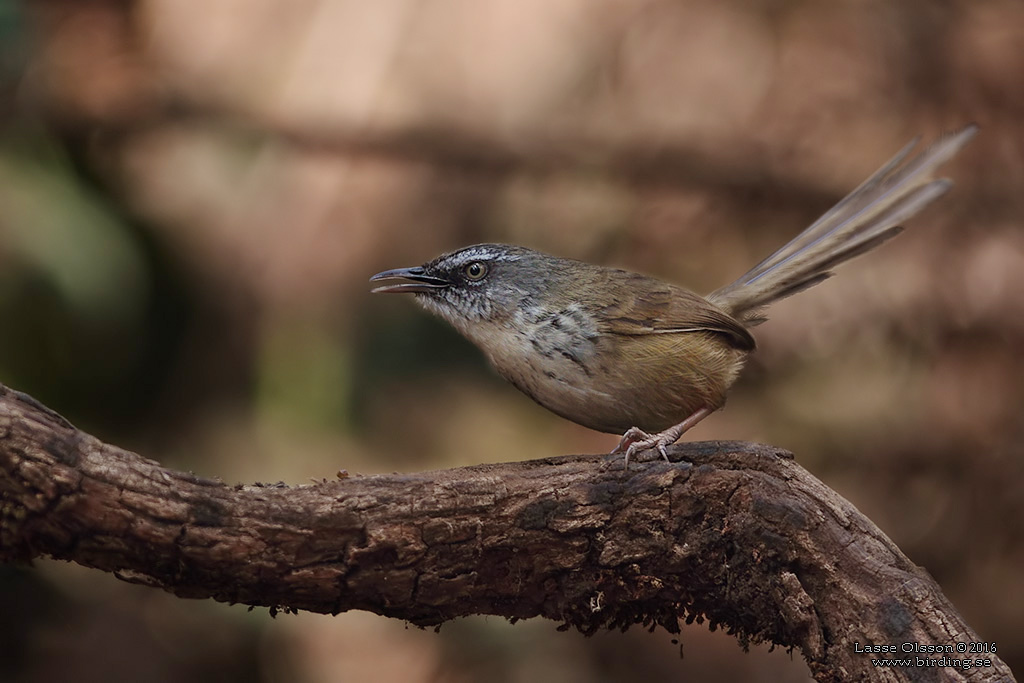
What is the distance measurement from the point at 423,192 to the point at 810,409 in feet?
12.3

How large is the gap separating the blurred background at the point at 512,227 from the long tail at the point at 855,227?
126 inches

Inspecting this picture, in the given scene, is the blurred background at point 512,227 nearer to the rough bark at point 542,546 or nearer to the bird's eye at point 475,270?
the bird's eye at point 475,270

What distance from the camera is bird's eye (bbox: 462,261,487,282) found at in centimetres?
449

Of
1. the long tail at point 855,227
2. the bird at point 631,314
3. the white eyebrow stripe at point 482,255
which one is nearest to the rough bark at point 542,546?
the bird at point 631,314

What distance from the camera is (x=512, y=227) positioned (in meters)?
8.03

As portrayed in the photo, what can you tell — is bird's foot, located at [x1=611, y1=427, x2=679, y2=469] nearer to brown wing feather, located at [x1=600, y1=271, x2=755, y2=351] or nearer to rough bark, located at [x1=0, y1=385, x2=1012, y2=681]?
rough bark, located at [x1=0, y1=385, x2=1012, y2=681]

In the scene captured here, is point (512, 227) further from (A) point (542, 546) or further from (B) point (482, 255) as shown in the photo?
(A) point (542, 546)

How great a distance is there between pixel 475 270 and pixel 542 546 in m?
1.69

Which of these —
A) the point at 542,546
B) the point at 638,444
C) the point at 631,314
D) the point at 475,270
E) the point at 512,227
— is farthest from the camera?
the point at 512,227

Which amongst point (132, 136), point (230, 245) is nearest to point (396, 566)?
point (230, 245)

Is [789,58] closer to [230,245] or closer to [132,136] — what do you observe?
[230,245]

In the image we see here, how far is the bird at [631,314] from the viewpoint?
395cm

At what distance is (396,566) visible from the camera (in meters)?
3.04

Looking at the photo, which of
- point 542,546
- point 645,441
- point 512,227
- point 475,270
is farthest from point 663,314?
point 512,227
